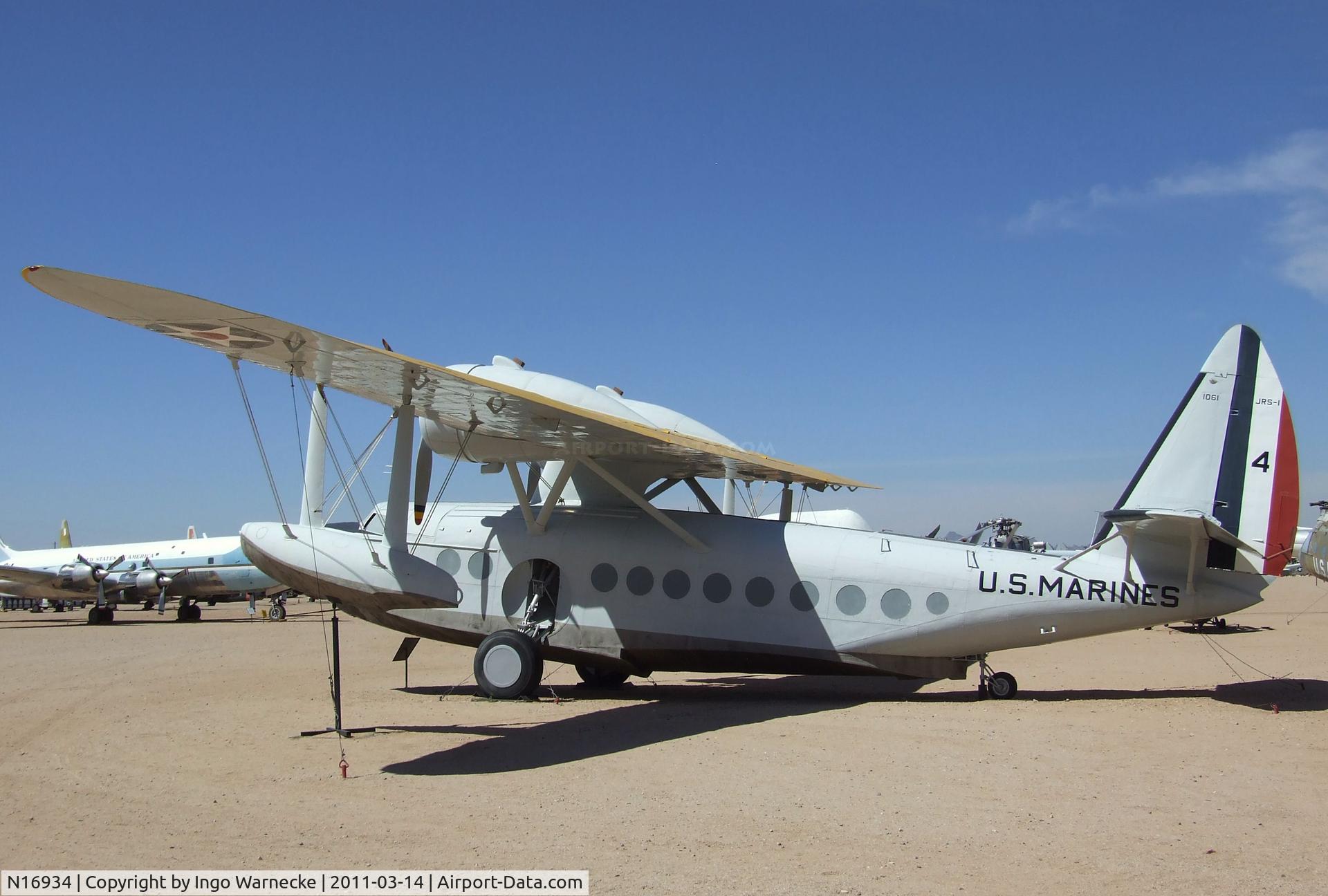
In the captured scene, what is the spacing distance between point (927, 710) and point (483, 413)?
23.6ft

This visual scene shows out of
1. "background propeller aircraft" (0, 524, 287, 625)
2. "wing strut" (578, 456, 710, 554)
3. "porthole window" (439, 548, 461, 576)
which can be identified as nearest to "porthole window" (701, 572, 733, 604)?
"wing strut" (578, 456, 710, 554)

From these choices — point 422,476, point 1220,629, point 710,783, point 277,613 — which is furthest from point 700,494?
point 277,613

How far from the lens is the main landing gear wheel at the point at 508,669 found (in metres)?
12.9

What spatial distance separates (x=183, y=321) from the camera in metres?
8.99

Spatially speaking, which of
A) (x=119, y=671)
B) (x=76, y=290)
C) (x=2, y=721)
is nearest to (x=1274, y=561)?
(x=76, y=290)

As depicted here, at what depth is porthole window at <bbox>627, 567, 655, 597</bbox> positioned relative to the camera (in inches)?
537

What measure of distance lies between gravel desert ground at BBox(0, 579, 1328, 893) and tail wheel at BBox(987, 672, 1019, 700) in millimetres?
330

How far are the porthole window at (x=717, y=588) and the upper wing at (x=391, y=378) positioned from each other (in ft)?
5.78

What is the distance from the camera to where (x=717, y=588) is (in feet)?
44.2

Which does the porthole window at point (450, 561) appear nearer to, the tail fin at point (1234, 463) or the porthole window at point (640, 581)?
the porthole window at point (640, 581)

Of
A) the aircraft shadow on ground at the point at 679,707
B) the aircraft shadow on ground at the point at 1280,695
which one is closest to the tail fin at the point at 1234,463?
the aircraft shadow on ground at the point at 1280,695

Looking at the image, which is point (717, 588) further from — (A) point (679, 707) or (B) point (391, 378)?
(B) point (391, 378)

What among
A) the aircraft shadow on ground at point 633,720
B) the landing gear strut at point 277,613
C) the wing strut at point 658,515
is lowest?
the landing gear strut at point 277,613

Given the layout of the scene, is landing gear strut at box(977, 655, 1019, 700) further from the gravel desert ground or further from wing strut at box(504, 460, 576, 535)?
wing strut at box(504, 460, 576, 535)
